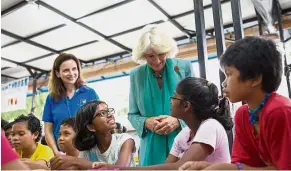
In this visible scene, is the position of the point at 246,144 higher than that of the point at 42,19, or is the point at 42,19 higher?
the point at 42,19

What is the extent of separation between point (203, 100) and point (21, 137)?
1585 mm

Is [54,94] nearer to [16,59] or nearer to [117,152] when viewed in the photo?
[117,152]

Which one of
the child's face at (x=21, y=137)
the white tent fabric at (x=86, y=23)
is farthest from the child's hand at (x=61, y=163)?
the white tent fabric at (x=86, y=23)

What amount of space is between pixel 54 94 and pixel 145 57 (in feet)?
2.79

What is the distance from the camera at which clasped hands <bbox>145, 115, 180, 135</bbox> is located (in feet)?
5.53

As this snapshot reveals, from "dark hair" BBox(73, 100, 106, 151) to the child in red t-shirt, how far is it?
957 mm

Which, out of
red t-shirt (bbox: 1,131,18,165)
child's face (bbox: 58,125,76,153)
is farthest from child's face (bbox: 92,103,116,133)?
red t-shirt (bbox: 1,131,18,165)

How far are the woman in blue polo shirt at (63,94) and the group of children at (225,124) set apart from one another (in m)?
0.35

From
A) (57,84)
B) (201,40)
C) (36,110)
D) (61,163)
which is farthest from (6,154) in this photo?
(36,110)

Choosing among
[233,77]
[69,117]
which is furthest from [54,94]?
[233,77]

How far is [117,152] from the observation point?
73.4 inches

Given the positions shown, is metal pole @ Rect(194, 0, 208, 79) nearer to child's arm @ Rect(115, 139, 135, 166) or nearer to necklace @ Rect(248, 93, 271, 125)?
child's arm @ Rect(115, 139, 135, 166)

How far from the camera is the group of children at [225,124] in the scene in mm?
1011

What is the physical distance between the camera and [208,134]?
1361mm
